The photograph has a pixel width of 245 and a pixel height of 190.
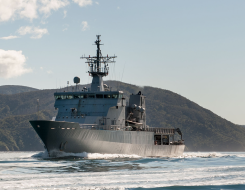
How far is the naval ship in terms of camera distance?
34188mm

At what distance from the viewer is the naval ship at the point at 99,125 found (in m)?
34.2

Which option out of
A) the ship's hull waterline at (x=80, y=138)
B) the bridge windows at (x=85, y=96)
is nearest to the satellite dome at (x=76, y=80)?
the bridge windows at (x=85, y=96)

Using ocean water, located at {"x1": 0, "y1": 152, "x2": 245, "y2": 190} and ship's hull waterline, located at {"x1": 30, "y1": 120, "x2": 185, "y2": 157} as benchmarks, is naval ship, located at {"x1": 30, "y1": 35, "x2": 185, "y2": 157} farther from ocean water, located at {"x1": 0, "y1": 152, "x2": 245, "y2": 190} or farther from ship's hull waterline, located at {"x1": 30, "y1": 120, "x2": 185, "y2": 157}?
ocean water, located at {"x1": 0, "y1": 152, "x2": 245, "y2": 190}

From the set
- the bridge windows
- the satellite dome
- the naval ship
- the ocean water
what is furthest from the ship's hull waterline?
the satellite dome

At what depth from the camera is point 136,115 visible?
160 feet

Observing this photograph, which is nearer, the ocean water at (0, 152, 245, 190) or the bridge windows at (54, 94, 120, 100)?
the ocean water at (0, 152, 245, 190)

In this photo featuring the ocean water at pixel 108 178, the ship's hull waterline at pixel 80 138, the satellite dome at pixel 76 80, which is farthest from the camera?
the satellite dome at pixel 76 80

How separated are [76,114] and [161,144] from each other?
47.6 ft

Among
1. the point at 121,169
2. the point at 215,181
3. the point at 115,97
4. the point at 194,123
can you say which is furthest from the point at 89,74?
the point at 194,123

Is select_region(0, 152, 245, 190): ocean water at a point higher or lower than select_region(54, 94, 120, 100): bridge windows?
lower

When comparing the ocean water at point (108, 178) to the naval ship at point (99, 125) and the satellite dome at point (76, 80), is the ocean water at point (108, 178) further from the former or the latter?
the satellite dome at point (76, 80)

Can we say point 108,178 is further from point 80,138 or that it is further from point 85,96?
point 85,96

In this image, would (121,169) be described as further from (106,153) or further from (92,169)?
(106,153)

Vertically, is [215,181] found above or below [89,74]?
below
